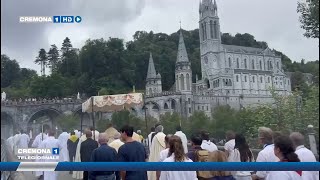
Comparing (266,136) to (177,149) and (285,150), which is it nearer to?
(177,149)

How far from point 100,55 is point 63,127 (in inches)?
46.1

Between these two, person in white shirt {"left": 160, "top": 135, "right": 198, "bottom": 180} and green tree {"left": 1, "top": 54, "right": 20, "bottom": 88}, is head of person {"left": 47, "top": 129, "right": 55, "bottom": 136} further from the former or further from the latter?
person in white shirt {"left": 160, "top": 135, "right": 198, "bottom": 180}

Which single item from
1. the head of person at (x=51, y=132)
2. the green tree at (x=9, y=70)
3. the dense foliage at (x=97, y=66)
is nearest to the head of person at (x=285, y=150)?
the dense foliage at (x=97, y=66)

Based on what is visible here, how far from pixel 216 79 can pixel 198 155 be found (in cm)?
263

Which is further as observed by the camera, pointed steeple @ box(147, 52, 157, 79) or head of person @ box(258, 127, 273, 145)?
pointed steeple @ box(147, 52, 157, 79)

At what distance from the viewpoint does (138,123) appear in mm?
6543

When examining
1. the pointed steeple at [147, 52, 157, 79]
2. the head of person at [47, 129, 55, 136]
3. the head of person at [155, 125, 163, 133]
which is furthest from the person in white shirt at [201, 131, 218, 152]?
the head of person at [47, 129, 55, 136]

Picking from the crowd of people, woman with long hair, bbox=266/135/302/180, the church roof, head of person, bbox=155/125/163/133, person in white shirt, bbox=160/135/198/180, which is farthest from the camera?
the church roof

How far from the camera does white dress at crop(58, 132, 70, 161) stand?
18.6 ft

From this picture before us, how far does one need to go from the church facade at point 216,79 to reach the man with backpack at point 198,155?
1.55 meters

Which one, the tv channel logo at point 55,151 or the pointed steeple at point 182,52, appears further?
the pointed steeple at point 182,52

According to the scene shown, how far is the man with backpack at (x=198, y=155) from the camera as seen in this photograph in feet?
13.7

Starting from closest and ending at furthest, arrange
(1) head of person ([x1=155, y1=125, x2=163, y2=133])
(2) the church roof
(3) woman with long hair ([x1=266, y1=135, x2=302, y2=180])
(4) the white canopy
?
(3) woman with long hair ([x1=266, y1=135, x2=302, y2=180]) → (4) the white canopy → (1) head of person ([x1=155, y1=125, x2=163, y2=133]) → (2) the church roof

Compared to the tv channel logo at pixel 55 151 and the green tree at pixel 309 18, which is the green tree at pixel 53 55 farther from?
the green tree at pixel 309 18
